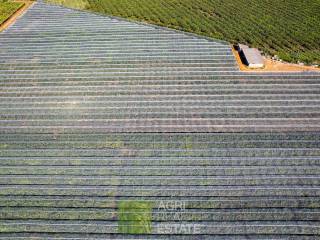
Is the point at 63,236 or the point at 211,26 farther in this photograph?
the point at 211,26

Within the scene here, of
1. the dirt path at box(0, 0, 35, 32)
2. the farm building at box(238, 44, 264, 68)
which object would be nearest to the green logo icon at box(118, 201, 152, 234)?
the farm building at box(238, 44, 264, 68)

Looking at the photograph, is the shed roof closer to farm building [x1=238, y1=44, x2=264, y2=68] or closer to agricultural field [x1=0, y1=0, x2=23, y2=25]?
farm building [x1=238, y1=44, x2=264, y2=68]

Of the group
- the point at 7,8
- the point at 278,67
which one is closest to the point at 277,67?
Answer: the point at 278,67

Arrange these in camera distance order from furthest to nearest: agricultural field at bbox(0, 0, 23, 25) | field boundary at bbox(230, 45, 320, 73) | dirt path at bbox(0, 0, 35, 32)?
agricultural field at bbox(0, 0, 23, 25) → dirt path at bbox(0, 0, 35, 32) → field boundary at bbox(230, 45, 320, 73)

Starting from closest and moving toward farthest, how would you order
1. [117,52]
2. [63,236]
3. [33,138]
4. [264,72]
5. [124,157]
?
[63,236] → [124,157] → [33,138] → [264,72] → [117,52]

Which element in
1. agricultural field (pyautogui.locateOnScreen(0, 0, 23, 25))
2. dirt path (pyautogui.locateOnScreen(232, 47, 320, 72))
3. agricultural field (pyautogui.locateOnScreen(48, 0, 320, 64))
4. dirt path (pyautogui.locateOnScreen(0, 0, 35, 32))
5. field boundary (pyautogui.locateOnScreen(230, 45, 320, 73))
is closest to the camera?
field boundary (pyautogui.locateOnScreen(230, 45, 320, 73))

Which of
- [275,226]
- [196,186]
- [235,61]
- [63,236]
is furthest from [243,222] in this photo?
[235,61]

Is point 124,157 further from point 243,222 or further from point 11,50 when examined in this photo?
point 11,50

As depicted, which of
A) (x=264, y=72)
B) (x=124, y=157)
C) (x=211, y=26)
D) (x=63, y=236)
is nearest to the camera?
(x=63, y=236)
